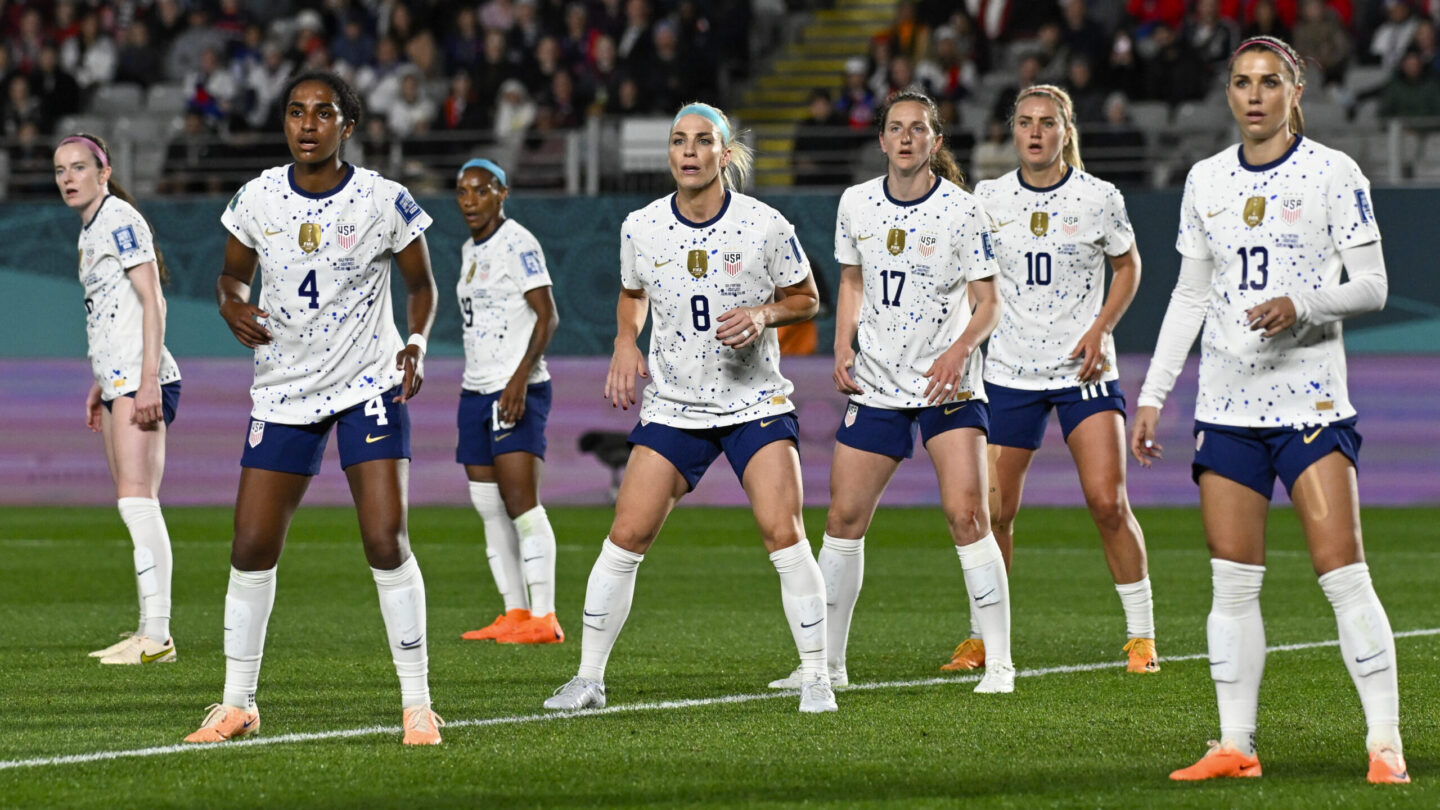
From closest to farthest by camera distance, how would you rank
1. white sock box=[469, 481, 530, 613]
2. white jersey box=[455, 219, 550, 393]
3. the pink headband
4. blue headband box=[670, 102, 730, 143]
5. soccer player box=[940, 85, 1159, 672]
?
blue headband box=[670, 102, 730, 143] < soccer player box=[940, 85, 1159, 672] < the pink headband < white jersey box=[455, 219, 550, 393] < white sock box=[469, 481, 530, 613]

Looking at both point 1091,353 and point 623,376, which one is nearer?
point 623,376

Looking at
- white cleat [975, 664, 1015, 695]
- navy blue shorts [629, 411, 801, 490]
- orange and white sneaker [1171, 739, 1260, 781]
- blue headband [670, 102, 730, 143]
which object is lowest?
white cleat [975, 664, 1015, 695]

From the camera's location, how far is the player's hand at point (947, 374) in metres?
6.52

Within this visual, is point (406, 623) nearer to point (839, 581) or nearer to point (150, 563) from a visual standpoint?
point (839, 581)

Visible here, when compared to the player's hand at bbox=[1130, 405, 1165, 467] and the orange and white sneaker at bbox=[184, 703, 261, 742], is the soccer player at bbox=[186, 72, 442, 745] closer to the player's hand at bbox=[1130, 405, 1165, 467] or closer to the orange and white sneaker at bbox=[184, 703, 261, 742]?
the orange and white sneaker at bbox=[184, 703, 261, 742]

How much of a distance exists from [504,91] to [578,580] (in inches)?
388

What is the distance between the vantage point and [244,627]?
596 cm

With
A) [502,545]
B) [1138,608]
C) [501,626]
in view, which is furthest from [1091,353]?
[502,545]

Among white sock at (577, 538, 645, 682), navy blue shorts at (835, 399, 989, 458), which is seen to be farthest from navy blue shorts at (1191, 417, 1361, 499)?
white sock at (577, 538, 645, 682)

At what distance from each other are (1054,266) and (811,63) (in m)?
14.8

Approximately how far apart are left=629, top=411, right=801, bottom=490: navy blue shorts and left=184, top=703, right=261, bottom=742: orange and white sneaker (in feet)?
5.19

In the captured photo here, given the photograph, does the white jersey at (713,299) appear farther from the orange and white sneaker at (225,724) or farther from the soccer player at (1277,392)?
the orange and white sneaker at (225,724)

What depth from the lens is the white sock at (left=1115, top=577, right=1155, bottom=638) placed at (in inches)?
303

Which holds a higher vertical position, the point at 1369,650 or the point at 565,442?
the point at 1369,650
